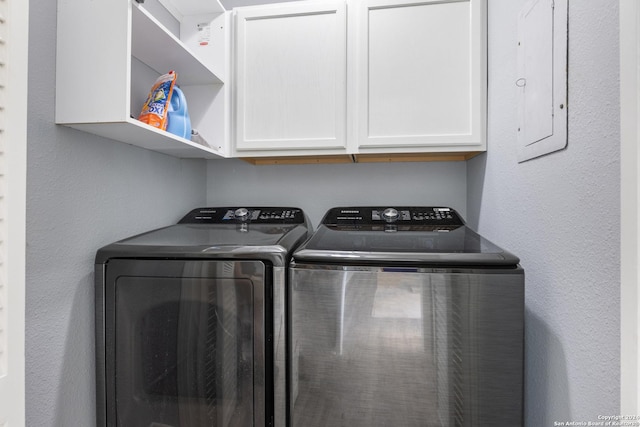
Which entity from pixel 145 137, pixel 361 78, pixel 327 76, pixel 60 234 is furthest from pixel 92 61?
pixel 361 78

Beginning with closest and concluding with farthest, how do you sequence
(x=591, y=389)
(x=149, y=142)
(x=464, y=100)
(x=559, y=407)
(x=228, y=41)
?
(x=591, y=389)
(x=559, y=407)
(x=149, y=142)
(x=464, y=100)
(x=228, y=41)

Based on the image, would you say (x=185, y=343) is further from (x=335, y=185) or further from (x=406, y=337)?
(x=335, y=185)

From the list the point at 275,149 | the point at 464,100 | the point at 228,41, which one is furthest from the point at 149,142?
the point at 464,100

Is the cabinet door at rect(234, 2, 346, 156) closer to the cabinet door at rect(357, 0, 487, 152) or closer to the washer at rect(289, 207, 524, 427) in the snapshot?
the cabinet door at rect(357, 0, 487, 152)

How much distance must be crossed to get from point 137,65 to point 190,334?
115 centimetres

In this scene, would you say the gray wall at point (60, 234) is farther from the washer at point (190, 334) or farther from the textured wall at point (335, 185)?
Result: the textured wall at point (335, 185)

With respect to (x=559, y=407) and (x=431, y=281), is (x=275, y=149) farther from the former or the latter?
(x=559, y=407)

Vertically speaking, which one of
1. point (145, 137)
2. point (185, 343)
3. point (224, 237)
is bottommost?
point (185, 343)

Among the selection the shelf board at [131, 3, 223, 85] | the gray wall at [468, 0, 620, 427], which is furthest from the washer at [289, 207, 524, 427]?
the shelf board at [131, 3, 223, 85]

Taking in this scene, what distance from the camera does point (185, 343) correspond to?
1117 mm

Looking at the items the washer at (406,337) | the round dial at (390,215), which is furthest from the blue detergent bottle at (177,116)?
the round dial at (390,215)

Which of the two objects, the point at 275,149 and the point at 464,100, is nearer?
the point at 464,100

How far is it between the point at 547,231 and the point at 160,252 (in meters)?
1.27

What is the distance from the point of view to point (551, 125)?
95 centimetres
